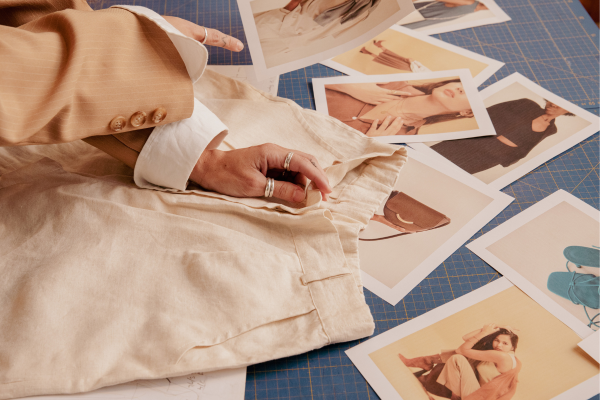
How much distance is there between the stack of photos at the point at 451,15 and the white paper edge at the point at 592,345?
0.80 metres

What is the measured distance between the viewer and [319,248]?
67 centimetres

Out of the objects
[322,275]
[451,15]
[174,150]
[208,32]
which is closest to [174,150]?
[174,150]

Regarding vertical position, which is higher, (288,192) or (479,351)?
(288,192)

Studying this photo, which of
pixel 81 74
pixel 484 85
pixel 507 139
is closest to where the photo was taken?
pixel 81 74

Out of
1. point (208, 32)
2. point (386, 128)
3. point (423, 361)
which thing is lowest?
point (423, 361)

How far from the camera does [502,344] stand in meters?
0.63

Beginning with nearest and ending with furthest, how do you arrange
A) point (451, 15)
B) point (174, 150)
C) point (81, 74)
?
1. point (81, 74)
2. point (174, 150)
3. point (451, 15)

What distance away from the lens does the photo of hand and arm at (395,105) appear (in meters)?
0.92

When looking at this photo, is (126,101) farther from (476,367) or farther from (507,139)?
(507,139)

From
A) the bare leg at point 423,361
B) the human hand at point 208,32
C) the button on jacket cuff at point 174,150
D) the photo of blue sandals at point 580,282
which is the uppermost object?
the human hand at point 208,32

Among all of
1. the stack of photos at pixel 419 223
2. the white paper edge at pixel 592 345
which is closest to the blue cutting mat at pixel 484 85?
the stack of photos at pixel 419 223

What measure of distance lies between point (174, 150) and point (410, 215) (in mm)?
418

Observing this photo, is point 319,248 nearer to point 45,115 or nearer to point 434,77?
point 45,115

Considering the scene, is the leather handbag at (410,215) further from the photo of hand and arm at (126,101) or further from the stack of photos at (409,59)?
the stack of photos at (409,59)
